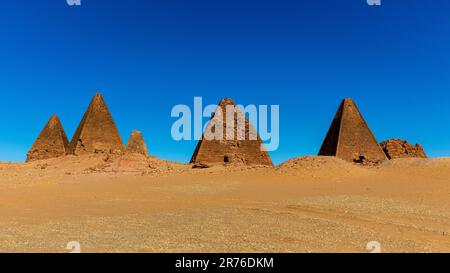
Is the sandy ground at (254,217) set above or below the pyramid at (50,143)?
below

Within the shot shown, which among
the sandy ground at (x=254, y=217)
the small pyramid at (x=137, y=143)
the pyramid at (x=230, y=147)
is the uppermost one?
the small pyramid at (x=137, y=143)

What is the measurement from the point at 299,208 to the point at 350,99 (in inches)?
961

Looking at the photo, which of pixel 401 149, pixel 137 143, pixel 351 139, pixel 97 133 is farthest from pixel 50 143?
pixel 401 149

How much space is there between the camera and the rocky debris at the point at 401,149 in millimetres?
32406

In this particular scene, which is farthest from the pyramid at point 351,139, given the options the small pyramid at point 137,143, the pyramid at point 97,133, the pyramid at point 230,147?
the small pyramid at point 137,143

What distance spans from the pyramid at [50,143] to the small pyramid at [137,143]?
826 centimetres

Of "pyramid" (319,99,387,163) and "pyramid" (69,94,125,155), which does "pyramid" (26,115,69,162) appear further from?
"pyramid" (319,99,387,163)

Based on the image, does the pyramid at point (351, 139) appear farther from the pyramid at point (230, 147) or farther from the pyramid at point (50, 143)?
the pyramid at point (50, 143)

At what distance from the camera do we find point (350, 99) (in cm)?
3000

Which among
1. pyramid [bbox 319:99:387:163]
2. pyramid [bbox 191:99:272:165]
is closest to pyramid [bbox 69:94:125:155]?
pyramid [bbox 191:99:272:165]

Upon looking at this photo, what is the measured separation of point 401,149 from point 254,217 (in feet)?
102

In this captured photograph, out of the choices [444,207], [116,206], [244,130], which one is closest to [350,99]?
[244,130]

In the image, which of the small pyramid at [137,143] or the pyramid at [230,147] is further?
the small pyramid at [137,143]

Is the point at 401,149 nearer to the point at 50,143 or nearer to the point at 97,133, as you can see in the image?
the point at 97,133
